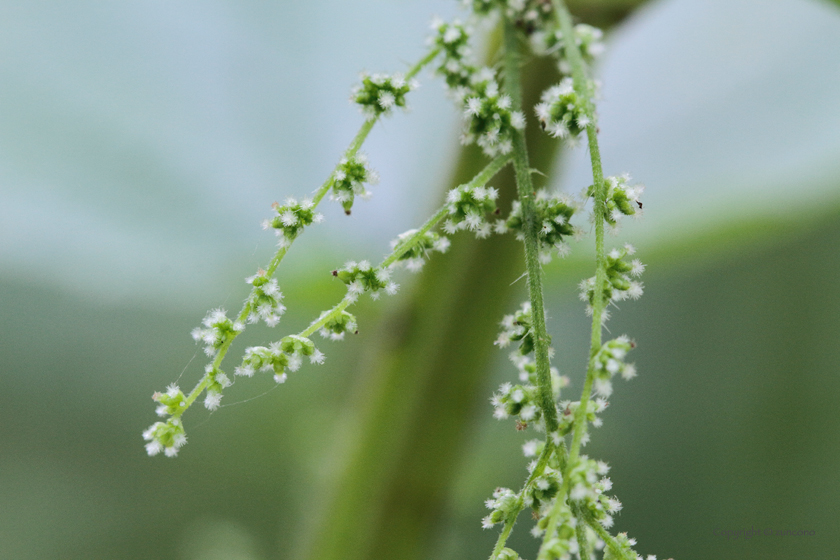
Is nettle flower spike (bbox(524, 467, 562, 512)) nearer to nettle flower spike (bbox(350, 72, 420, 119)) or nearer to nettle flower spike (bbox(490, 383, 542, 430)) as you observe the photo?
nettle flower spike (bbox(490, 383, 542, 430))

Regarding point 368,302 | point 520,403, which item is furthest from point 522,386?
point 368,302

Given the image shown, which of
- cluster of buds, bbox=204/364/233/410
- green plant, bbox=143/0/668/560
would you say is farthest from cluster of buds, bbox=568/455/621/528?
cluster of buds, bbox=204/364/233/410

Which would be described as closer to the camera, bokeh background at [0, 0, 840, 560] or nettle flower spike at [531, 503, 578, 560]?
nettle flower spike at [531, 503, 578, 560]

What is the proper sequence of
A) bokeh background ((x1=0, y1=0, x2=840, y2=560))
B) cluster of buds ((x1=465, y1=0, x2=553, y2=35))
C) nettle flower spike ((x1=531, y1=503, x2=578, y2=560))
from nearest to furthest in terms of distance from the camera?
nettle flower spike ((x1=531, y1=503, x2=578, y2=560)), cluster of buds ((x1=465, y1=0, x2=553, y2=35)), bokeh background ((x1=0, y1=0, x2=840, y2=560))

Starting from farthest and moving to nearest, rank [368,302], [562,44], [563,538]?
[368,302] → [562,44] → [563,538]

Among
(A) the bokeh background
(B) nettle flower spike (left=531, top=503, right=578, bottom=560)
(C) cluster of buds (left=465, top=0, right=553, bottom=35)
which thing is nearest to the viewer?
(B) nettle flower spike (left=531, top=503, right=578, bottom=560)

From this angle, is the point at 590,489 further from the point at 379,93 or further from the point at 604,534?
the point at 379,93
